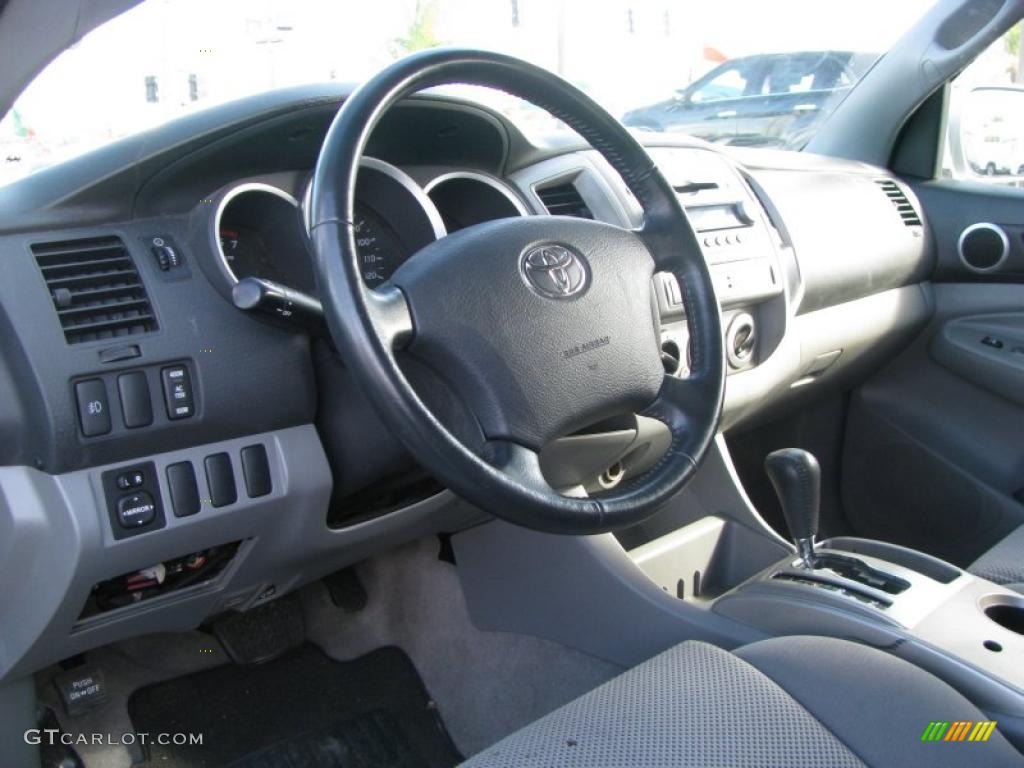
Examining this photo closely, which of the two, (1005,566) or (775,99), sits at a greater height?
(775,99)

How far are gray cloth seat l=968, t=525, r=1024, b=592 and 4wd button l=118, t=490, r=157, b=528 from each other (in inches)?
50.9

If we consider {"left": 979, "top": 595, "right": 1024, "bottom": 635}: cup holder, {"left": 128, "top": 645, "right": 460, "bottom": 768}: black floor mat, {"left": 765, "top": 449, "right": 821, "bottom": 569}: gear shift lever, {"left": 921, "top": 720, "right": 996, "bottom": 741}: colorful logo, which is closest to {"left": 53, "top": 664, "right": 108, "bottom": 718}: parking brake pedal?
{"left": 128, "top": 645, "right": 460, "bottom": 768}: black floor mat

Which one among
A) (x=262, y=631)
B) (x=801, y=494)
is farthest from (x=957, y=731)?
(x=262, y=631)

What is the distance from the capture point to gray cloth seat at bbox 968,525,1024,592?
1.68m

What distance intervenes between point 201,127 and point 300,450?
463 mm

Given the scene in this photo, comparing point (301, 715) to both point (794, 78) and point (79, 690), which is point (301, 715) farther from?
point (794, 78)

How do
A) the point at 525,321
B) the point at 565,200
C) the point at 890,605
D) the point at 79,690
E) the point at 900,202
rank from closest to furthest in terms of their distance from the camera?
the point at 525,321 < the point at 890,605 < the point at 79,690 < the point at 565,200 < the point at 900,202

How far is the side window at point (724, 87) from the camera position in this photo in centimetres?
295

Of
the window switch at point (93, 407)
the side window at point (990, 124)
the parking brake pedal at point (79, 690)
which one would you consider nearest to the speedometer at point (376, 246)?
→ the window switch at point (93, 407)

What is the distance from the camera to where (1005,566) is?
1731 millimetres

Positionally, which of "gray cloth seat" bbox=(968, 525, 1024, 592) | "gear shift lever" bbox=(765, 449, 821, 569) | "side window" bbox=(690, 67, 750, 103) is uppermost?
"side window" bbox=(690, 67, 750, 103)

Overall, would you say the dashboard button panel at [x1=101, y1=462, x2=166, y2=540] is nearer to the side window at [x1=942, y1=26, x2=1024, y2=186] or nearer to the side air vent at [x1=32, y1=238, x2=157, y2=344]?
the side air vent at [x1=32, y1=238, x2=157, y2=344]

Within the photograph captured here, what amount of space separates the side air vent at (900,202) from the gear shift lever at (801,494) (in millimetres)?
1233

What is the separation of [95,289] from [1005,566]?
4.84ft
